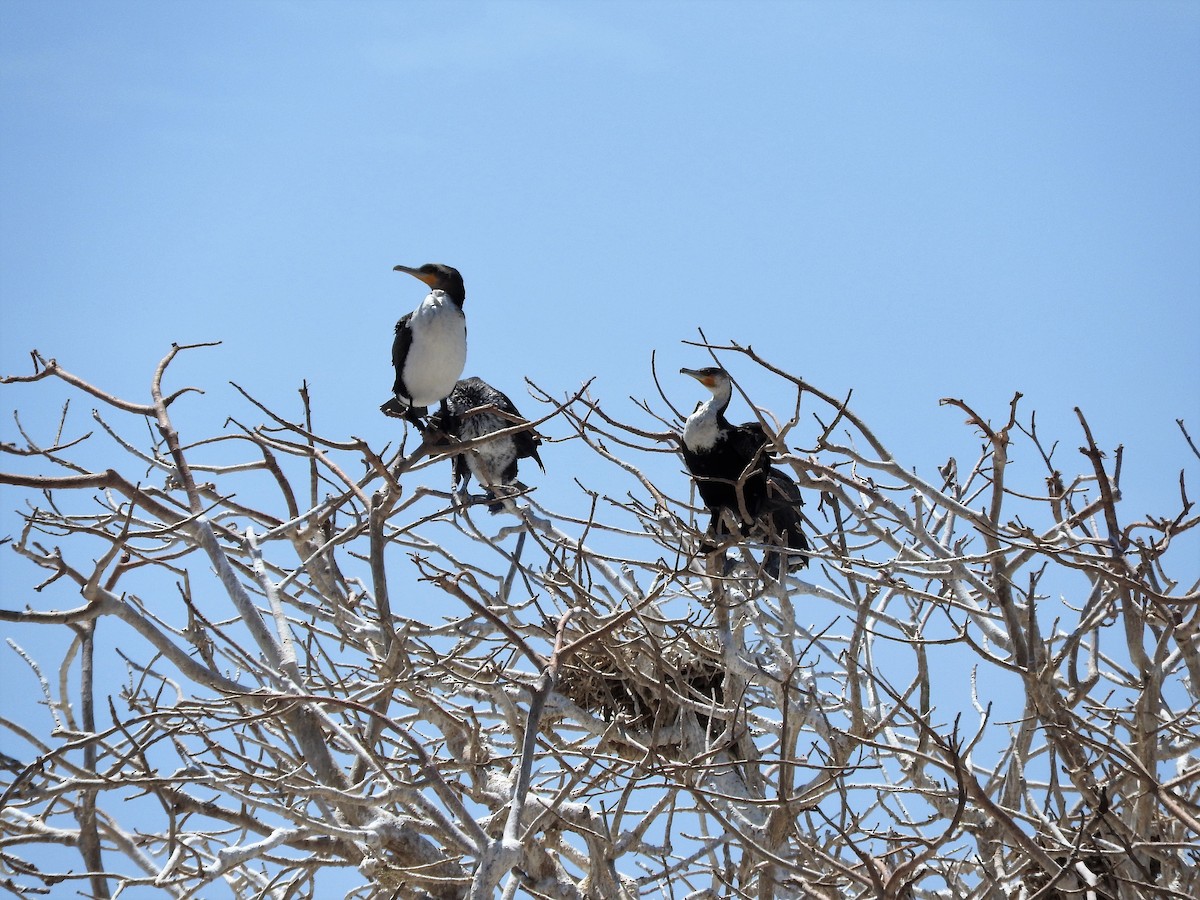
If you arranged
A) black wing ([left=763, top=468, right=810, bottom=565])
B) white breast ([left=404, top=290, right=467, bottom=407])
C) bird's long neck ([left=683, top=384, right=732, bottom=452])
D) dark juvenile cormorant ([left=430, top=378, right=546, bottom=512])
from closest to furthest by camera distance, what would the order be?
black wing ([left=763, top=468, right=810, bottom=565]) → white breast ([left=404, top=290, right=467, bottom=407]) → bird's long neck ([left=683, top=384, right=732, bottom=452]) → dark juvenile cormorant ([left=430, top=378, right=546, bottom=512])

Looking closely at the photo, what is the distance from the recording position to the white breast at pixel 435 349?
5.14 meters

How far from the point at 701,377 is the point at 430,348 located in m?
1.28

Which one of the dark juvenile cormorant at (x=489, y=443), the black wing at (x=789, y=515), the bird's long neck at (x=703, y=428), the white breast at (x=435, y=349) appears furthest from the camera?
the dark juvenile cormorant at (x=489, y=443)

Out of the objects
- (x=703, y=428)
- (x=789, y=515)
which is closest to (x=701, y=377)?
(x=703, y=428)

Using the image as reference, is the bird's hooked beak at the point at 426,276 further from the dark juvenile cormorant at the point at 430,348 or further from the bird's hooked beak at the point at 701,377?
the bird's hooked beak at the point at 701,377

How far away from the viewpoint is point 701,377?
18.6 ft

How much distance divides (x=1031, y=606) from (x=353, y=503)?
6.32ft

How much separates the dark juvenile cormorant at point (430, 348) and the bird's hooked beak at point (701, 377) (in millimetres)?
1073

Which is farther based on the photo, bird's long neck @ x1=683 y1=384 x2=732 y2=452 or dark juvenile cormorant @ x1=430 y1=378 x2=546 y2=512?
dark juvenile cormorant @ x1=430 y1=378 x2=546 y2=512

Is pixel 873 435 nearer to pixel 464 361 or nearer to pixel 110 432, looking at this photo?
pixel 110 432

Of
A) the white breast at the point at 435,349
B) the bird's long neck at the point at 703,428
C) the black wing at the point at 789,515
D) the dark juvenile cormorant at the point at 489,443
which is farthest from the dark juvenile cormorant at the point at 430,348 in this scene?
the black wing at the point at 789,515

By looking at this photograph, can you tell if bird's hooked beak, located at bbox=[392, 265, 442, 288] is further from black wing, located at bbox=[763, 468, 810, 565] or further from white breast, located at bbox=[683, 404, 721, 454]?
black wing, located at bbox=[763, 468, 810, 565]

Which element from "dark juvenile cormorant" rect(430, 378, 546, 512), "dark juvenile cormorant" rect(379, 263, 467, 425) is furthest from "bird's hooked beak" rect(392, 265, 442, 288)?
"dark juvenile cormorant" rect(430, 378, 546, 512)

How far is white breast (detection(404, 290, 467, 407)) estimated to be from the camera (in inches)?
202
